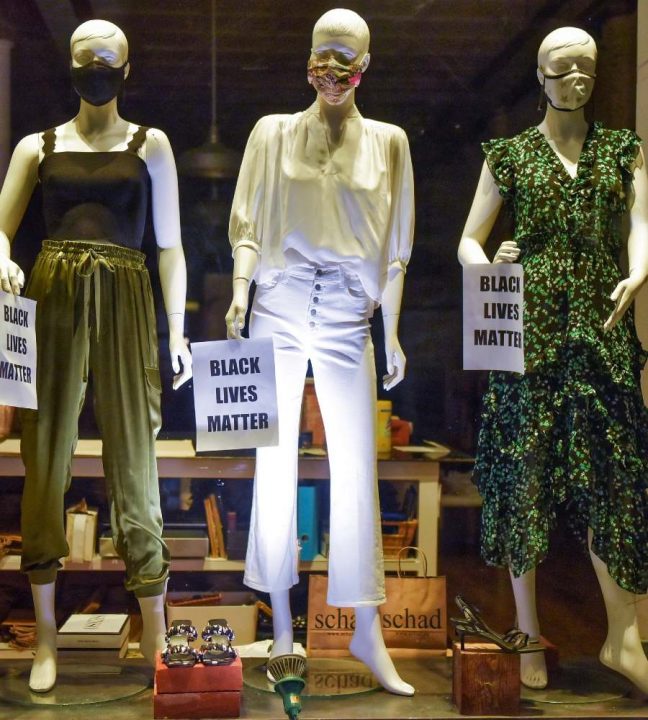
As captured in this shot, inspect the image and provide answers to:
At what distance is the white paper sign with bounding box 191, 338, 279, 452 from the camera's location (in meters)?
2.94

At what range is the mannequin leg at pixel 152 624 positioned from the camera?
314cm

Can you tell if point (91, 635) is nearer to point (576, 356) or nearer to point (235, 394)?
point (235, 394)

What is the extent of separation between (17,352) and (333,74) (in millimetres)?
1186

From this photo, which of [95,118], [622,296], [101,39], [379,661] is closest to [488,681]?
[379,661]

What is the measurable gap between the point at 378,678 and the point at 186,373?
109 centimetres

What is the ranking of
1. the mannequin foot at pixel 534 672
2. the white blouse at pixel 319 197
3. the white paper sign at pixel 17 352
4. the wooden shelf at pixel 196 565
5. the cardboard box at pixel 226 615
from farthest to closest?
the wooden shelf at pixel 196 565 < the cardboard box at pixel 226 615 < the mannequin foot at pixel 534 672 < the white blouse at pixel 319 197 < the white paper sign at pixel 17 352

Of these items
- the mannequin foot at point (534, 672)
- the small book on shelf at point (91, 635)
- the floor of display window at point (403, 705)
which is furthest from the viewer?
the small book on shelf at point (91, 635)

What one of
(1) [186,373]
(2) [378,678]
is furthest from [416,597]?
(1) [186,373]

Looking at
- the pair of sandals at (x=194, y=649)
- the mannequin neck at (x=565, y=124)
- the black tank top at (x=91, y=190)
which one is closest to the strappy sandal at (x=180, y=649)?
the pair of sandals at (x=194, y=649)

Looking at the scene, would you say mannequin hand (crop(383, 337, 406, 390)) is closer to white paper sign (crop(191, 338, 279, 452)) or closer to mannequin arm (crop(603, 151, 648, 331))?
white paper sign (crop(191, 338, 279, 452))

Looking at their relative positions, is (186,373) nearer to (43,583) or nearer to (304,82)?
(43,583)

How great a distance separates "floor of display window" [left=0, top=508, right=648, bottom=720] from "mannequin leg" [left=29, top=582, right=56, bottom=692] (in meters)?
0.12

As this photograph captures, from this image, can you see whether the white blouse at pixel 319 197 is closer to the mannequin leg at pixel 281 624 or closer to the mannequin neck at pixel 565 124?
the mannequin neck at pixel 565 124

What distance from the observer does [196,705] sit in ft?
9.53
